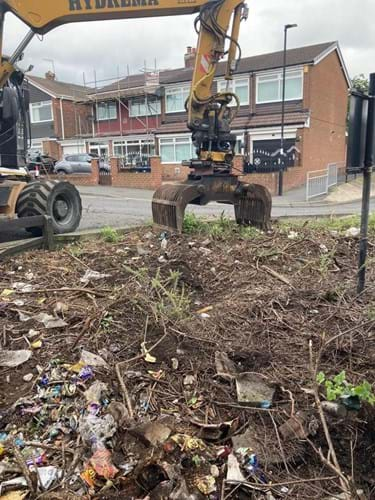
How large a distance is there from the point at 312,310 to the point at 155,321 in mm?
1429

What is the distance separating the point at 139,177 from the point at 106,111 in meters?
14.4

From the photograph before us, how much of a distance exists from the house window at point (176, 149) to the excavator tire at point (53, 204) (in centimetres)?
2352

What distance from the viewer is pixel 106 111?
38.1 meters

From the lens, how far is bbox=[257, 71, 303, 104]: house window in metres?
28.1

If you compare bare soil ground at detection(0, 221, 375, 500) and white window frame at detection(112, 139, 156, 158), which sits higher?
white window frame at detection(112, 139, 156, 158)

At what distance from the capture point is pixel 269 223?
296 inches

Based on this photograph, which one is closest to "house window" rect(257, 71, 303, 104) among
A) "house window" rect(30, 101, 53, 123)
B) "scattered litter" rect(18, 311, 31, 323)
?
"house window" rect(30, 101, 53, 123)

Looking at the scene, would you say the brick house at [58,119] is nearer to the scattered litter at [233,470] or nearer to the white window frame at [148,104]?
the white window frame at [148,104]

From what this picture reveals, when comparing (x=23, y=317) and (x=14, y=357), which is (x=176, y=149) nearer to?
(x=23, y=317)

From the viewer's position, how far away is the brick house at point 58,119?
39375 millimetres

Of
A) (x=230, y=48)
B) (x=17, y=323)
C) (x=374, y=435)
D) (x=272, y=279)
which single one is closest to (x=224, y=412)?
(x=374, y=435)

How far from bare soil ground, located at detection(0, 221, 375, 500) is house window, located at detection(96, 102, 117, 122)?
112 ft

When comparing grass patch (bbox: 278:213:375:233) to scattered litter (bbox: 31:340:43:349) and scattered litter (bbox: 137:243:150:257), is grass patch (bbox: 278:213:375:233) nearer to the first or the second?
scattered litter (bbox: 137:243:150:257)

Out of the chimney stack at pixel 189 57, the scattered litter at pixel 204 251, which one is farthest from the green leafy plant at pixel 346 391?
the chimney stack at pixel 189 57
